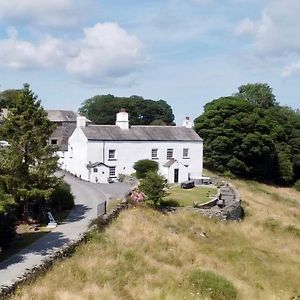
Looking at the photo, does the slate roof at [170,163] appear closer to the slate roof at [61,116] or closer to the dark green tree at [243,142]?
the dark green tree at [243,142]

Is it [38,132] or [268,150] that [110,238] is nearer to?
[38,132]

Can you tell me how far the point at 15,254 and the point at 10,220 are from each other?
1.80 m

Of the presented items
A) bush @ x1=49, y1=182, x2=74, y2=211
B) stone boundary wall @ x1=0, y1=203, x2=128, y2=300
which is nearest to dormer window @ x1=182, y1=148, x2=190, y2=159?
bush @ x1=49, y1=182, x2=74, y2=211

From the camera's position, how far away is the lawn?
36.8m

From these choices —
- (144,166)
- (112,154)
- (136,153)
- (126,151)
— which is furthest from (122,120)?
(144,166)

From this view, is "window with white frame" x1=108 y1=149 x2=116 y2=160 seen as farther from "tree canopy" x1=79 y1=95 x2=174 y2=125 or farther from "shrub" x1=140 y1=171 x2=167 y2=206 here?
"tree canopy" x1=79 y1=95 x2=174 y2=125

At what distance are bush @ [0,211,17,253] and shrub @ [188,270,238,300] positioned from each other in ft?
26.6

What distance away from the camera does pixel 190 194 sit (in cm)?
4031

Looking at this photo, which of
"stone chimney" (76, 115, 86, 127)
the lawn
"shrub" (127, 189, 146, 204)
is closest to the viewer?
"shrub" (127, 189, 146, 204)

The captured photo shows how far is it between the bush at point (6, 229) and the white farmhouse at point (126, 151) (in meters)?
24.5

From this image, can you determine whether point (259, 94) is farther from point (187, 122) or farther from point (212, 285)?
point (212, 285)

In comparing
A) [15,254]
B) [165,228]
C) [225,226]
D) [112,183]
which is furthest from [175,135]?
[15,254]

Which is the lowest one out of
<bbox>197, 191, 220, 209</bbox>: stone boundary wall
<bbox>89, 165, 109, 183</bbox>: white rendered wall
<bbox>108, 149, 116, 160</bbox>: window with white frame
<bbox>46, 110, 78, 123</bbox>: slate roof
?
<bbox>197, 191, 220, 209</bbox>: stone boundary wall

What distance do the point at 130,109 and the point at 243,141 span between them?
5847 centimetres
